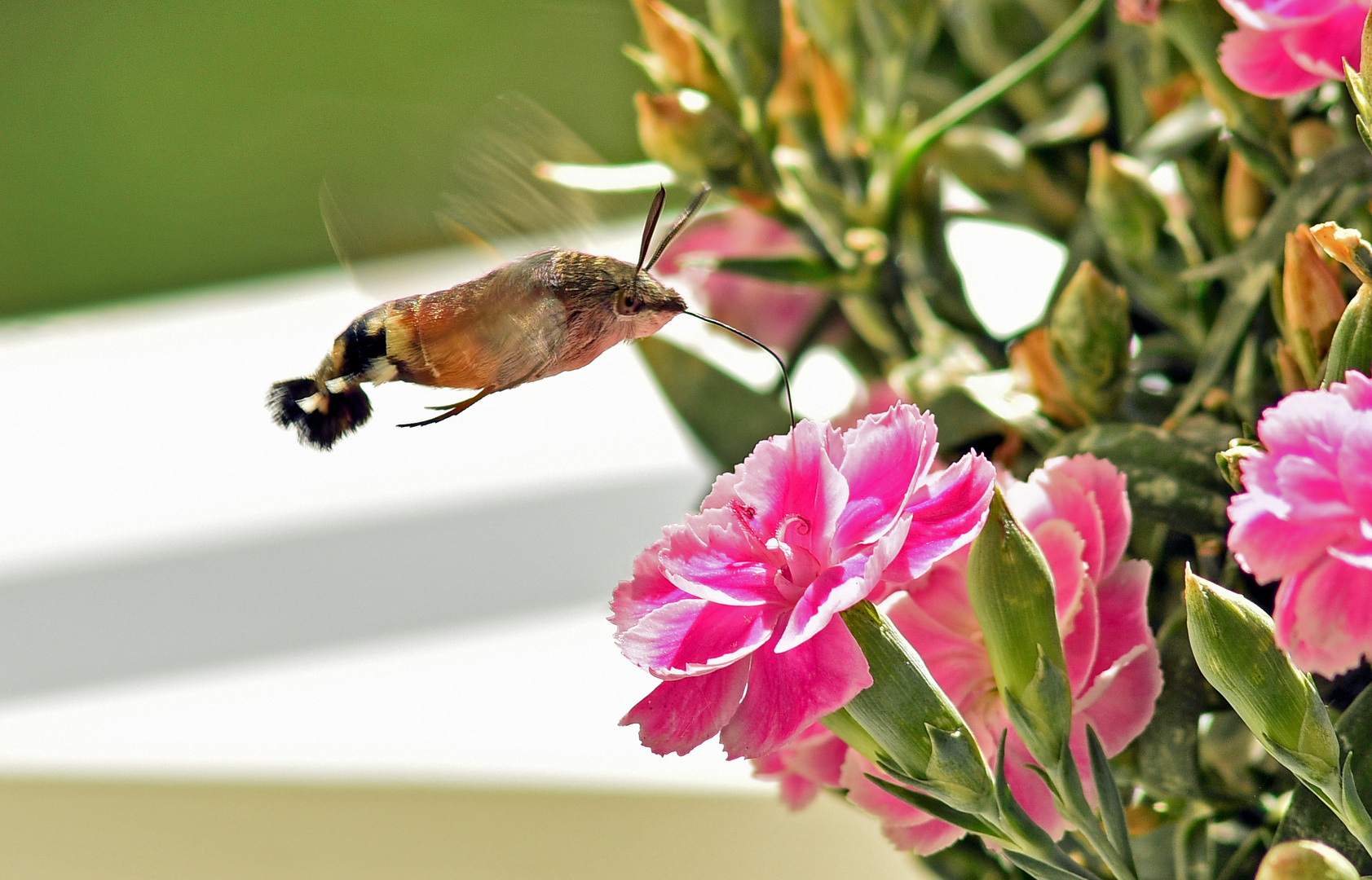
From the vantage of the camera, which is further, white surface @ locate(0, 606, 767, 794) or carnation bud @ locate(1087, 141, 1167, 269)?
white surface @ locate(0, 606, 767, 794)

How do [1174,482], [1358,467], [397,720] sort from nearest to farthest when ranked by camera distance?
[1358,467] < [1174,482] < [397,720]

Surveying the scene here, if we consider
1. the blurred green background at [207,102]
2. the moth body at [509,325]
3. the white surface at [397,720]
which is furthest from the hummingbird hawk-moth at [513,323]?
the blurred green background at [207,102]

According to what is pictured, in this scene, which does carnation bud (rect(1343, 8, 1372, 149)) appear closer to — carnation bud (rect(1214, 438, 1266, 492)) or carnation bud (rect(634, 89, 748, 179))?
carnation bud (rect(1214, 438, 1266, 492))

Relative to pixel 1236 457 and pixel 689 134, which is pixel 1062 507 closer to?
pixel 1236 457

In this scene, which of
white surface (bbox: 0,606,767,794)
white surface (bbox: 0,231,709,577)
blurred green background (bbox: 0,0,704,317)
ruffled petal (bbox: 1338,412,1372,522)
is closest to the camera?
ruffled petal (bbox: 1338,412,1372,522)

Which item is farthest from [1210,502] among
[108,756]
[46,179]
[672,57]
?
[46,179]

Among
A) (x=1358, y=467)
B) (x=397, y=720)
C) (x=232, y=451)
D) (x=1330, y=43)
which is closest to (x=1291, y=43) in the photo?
(x=1330, y=43)

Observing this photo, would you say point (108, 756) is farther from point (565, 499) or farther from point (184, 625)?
point (565, 499)

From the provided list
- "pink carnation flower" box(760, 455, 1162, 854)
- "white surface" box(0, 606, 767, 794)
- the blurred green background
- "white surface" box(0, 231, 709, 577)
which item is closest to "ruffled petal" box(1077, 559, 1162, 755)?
"pink carnation flower" box(760, 455, 1162, 854)
